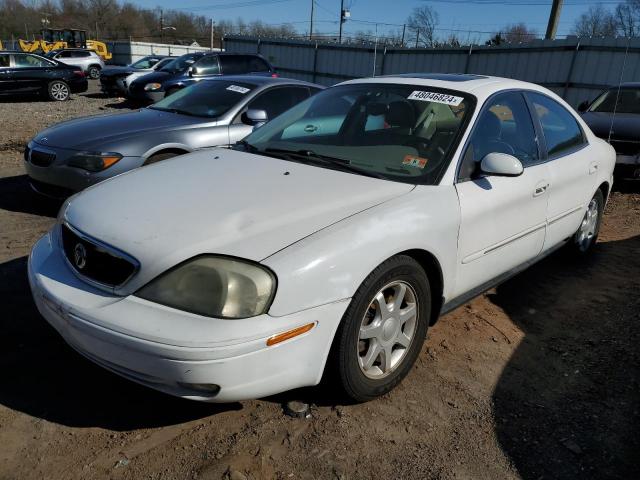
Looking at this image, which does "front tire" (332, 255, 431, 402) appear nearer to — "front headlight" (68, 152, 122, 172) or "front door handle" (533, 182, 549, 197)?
"front door handle" (533, 182, 549, 197)

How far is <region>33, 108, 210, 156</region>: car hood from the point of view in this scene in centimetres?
495

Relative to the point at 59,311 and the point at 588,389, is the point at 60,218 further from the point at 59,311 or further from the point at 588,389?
the point at 588,389

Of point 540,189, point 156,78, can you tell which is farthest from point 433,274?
point 156,78

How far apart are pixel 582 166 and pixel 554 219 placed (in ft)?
1.94

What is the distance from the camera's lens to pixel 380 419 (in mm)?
2508

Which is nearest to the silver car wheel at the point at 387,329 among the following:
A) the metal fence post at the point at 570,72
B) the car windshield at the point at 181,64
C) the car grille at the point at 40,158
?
the car grille at the point at 40,158

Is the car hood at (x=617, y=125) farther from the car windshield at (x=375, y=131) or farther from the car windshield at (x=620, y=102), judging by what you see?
the car windshield at (x=375, y=131)

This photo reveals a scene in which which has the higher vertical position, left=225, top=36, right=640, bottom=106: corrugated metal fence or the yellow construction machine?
left=225, top=36, right=640, bottom=106: corrugated metal fence

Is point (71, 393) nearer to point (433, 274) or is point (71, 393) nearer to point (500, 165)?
point (433, 274)

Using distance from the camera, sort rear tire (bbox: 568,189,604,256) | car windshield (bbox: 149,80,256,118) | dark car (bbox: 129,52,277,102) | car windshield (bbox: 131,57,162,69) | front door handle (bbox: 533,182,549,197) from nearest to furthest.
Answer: front door handle (bbox: 533,182,549,197) < rear tire (bbox: 568,189,604,256) < car windshield (bbox: 149,80,256,118) < dark car (bbox: 129,52,277,102) < car windshield (bbox: 131,57,162,69)

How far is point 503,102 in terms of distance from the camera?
3365 millimetres

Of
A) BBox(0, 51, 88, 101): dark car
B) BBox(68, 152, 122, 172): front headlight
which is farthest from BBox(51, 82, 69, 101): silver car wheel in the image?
BBox(68, 152, 122, 172): front headlight

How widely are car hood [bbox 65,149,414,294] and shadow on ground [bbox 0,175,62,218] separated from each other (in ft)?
9.25

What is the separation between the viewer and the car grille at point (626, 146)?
7.02 meters
